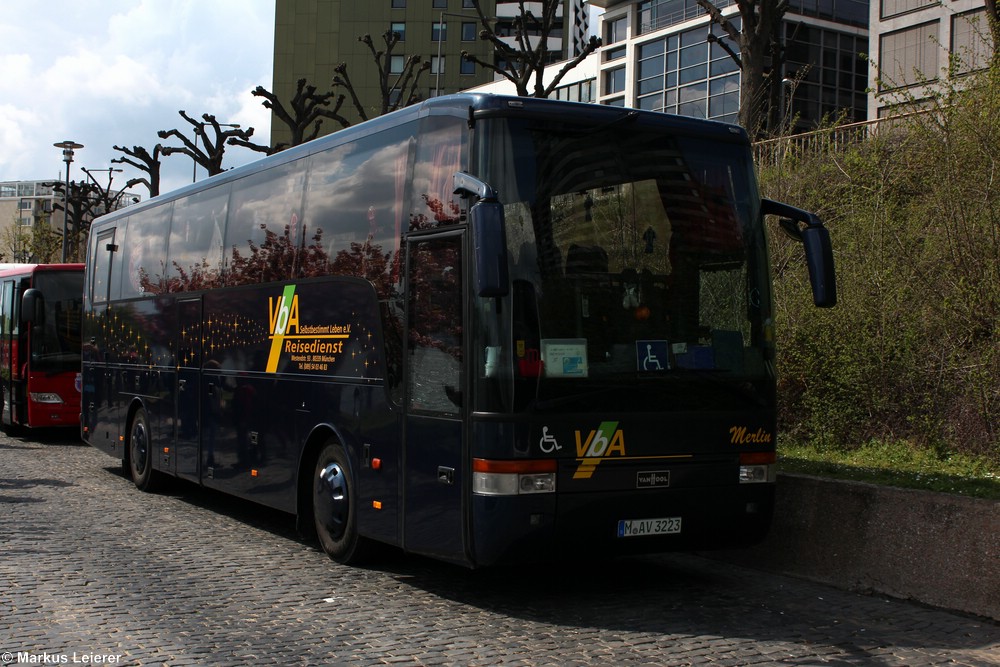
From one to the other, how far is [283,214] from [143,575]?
3.57 meters

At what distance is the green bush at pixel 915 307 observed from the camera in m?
11.4

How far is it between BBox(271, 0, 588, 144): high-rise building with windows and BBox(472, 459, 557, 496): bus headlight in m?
80.7

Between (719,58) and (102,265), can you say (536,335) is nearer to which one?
(102,265)

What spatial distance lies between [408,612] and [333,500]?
195 cm

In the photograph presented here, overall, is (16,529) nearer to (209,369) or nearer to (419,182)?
(209,369)

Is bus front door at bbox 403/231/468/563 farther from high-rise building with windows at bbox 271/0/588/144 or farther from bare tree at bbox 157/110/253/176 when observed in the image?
high-rise building with windows at bbox 271/0/588/144

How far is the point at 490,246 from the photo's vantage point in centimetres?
728

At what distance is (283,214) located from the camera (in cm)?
1109

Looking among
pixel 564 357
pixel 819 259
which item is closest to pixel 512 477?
pixel 564 357

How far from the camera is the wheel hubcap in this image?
9.68 m

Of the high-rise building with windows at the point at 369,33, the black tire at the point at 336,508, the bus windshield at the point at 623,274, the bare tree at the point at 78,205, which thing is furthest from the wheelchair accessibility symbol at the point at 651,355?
the high-rise building with windows at the point at 369,33

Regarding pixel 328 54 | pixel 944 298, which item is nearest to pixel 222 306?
pixel 944 298

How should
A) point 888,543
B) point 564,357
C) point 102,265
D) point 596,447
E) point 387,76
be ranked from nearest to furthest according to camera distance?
point 564,357
point 596,447
point 888,543
point 102,265
point 387,76

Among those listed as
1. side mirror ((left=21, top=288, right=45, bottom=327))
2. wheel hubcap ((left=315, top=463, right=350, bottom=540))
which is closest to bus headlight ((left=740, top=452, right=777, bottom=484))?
wheel hubcap ((left=315, top=463, right=350, bottom=540))
